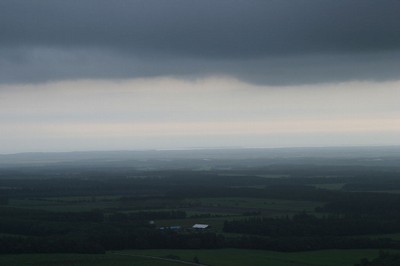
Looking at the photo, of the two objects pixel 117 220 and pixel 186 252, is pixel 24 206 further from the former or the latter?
pixel 186 252

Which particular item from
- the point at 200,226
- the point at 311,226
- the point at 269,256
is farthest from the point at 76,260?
the point at 311,226

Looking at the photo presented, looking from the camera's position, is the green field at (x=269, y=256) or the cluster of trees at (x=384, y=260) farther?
the green field at (x=269, y=256)

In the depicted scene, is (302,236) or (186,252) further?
(302,236)

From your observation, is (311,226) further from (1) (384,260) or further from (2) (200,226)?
(1) (384,260)

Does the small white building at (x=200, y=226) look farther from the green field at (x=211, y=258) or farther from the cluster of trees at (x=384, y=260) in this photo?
the cluster of trees at (x=384, y=260)

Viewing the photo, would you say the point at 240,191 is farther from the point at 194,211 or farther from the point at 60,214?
the point at 60,214

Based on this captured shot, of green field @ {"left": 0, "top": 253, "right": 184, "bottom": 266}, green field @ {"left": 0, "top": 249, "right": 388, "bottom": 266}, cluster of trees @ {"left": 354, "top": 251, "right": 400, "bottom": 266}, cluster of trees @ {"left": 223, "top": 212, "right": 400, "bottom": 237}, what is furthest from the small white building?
cluster of trees @ {"left": 354, "top": 251, "right": 400, "bottom": 266}

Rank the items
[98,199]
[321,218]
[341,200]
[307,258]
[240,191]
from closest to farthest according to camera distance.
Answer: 1. [307,258]
2. [321,218]
3. [341,200]
4. [98,199]
5. [240,191]

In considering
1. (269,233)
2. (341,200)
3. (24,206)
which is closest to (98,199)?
(24,206)

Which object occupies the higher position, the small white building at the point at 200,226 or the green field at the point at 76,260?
the small white building at the point at 200,226

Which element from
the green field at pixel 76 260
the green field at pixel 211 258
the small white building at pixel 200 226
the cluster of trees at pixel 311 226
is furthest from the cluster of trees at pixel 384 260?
the small white building at pixel 200 226

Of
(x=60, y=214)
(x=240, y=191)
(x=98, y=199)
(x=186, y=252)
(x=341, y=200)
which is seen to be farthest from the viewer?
(x=240, y=191)
